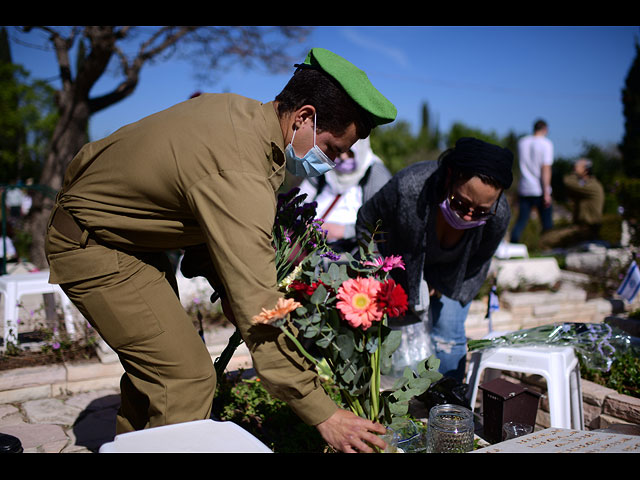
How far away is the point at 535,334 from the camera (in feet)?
10.0

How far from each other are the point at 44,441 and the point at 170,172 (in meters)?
2.04

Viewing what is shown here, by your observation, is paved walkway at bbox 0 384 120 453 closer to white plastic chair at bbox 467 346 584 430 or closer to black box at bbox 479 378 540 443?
black box at bbox 479 378 540 443

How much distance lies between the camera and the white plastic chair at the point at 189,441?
1.51 meters

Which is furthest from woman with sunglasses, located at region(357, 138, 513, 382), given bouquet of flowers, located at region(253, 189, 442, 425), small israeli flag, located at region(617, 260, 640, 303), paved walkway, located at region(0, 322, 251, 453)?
small israeli flag, located at region(617, 260, 640, 303)

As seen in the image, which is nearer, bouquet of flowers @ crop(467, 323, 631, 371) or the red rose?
the red rose

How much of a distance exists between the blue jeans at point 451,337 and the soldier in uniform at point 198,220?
1.81 metres

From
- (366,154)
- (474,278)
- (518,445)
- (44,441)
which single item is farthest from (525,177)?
(44,441)

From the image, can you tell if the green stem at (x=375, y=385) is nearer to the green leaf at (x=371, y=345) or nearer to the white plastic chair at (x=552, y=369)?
the green leaf at (x=371, y=345)

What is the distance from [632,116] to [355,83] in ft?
55.6

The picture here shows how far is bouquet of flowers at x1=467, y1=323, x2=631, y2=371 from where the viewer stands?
297 cm

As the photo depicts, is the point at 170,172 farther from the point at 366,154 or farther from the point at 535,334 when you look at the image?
the point at 366,154

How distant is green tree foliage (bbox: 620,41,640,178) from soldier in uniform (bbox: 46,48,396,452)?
15841 millimetres

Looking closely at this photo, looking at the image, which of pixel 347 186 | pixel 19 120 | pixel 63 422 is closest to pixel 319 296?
pixel 63 422
